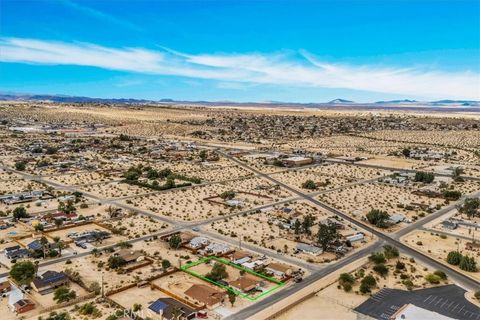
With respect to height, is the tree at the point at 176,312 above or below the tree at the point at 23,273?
below

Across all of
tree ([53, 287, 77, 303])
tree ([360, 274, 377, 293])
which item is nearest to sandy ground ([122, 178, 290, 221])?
tree ([53, 287, 77, 303])

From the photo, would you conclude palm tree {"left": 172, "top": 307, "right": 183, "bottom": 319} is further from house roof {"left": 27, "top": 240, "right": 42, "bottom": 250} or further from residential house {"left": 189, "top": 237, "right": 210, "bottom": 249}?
house roof {"left": 27, "top": 240, "right": 42, "bottom": 250}

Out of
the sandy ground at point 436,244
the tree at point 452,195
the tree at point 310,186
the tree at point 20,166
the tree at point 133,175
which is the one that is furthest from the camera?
the tree at point 20,166

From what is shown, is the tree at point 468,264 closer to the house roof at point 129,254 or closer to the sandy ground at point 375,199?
the sandy ground at point 375,199

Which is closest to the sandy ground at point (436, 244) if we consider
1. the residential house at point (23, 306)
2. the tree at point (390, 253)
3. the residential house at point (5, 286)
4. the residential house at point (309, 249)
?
the tree at point (390, 253)

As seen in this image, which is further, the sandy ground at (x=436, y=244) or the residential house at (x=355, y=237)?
the residential house at (x=355, y=237)

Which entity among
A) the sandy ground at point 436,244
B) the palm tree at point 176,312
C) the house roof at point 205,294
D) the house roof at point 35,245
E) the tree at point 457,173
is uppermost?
the tree at point 457,173
